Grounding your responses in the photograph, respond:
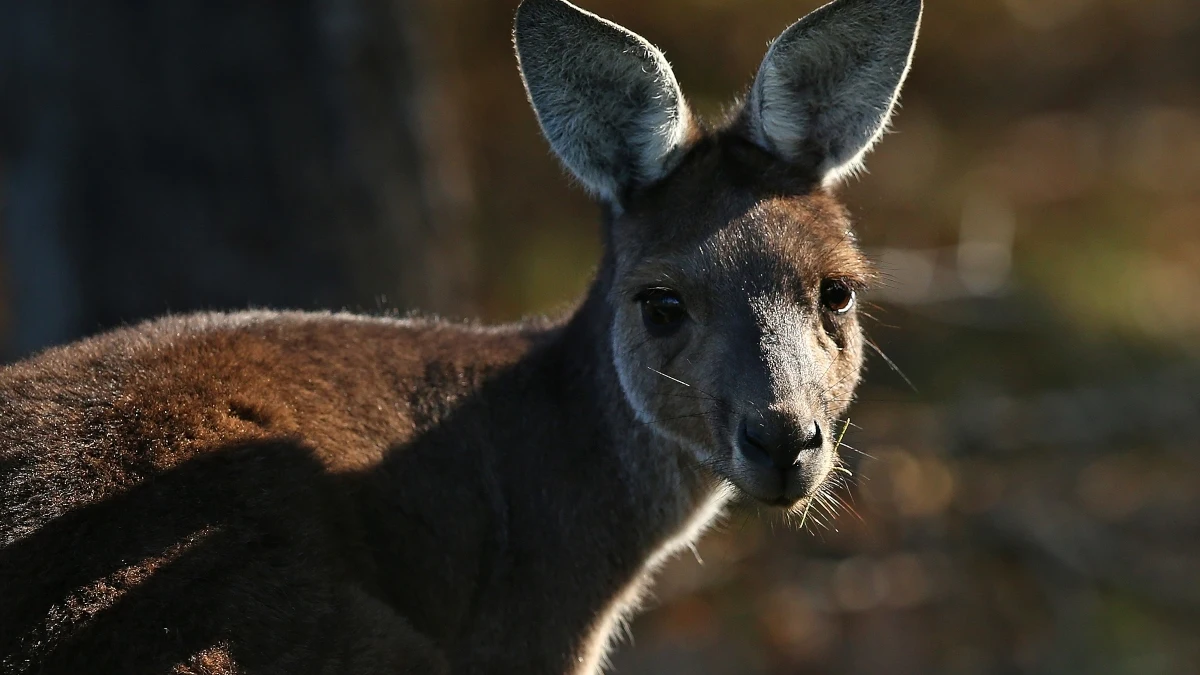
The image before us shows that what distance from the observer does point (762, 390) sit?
5.16 m

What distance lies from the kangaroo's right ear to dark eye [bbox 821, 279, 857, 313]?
896 millimetres

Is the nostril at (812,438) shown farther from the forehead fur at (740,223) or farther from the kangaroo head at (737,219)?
the forehead fur at (740,223)

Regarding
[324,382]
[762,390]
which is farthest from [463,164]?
[762,390]

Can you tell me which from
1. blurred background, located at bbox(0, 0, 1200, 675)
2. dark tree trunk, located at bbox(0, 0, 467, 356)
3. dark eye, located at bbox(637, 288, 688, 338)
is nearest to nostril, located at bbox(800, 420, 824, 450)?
dark eye, located at bbox(637, 288, 688, 338)

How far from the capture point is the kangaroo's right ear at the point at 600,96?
560 centimetres

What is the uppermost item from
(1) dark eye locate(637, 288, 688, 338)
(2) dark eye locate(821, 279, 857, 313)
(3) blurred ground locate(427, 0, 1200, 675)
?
(1) dark eye locate(637, 288, 688, 338)

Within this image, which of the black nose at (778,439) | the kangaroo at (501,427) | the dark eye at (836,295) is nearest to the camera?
the kangaroo at (501,427)

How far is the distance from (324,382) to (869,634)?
6196 mm

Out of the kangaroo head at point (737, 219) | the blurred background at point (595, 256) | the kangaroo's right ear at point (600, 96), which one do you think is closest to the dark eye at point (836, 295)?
the kangaroo head at point (737, 219)

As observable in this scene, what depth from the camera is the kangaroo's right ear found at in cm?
560

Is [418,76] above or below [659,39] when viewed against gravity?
above

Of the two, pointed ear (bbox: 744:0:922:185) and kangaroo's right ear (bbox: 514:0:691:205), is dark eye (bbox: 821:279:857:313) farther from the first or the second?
kangaroo's right ear (bbox: 514:0:691:205)

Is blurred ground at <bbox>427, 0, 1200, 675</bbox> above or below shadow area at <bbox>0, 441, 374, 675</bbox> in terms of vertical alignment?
below

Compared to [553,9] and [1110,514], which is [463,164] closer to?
[1110,514]
